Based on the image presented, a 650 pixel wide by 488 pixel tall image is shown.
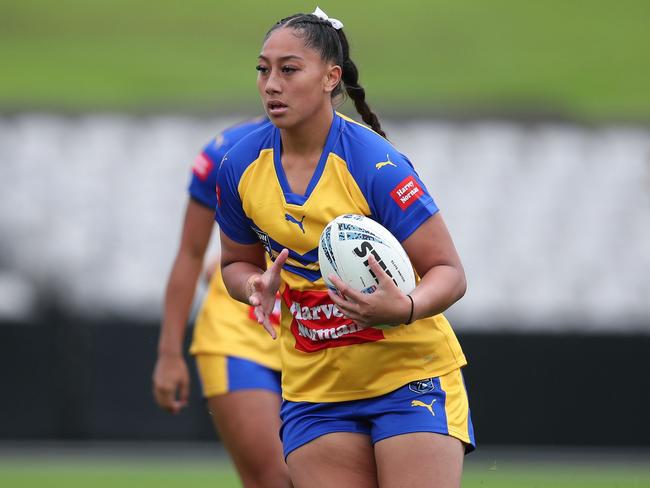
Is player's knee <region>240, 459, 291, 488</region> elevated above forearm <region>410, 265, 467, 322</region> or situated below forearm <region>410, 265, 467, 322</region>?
below

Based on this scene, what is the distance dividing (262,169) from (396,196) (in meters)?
0.54

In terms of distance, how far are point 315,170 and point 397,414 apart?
0.90 metres

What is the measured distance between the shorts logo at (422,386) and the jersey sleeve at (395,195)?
53 cm

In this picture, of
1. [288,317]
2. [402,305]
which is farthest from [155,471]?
[402,305]

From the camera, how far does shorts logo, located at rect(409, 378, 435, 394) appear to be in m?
4.41

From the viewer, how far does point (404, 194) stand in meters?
4.25

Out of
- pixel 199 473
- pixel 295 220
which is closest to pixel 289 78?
pixel 295 220

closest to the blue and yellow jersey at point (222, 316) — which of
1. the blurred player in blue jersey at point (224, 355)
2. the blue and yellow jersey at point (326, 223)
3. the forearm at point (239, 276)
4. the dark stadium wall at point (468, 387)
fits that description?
the blurred player in blue jersey at point (224, 355)

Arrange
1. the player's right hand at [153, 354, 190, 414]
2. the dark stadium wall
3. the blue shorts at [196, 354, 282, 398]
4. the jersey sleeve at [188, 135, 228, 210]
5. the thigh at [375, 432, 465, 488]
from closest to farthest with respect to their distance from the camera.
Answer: the thigh at [375, 432, 465, 488] → the jersey sleeve at [188, 135, 228, 210] → the blue shorts at [196, 354, 282, 398] → the player's right hand at [153, 354, 190, 414] → the dark stadium wall

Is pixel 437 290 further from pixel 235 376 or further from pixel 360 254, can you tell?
pixel 235 376

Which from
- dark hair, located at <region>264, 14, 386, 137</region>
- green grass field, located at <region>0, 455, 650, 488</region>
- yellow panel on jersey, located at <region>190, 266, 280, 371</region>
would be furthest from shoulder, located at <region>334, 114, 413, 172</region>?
green grass field, located at <region>0, 455, 650, 488</region>

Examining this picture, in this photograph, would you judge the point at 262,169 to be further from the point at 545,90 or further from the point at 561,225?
the point at 545,90

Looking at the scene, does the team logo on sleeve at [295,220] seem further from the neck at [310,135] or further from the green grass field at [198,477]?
the green grass field at [198,477]

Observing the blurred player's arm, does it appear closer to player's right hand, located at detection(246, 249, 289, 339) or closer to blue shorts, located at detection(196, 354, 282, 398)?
blue shorts, located at detection(196, 354, 282, 398)
